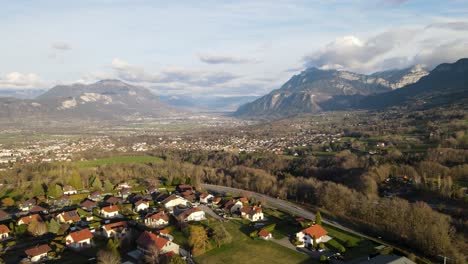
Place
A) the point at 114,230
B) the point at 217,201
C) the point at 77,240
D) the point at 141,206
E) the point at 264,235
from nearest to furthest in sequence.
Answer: the point at 77,240 < the point at 264,235 < the point at 114,230 < the point at 141,206 < the point at 217,201

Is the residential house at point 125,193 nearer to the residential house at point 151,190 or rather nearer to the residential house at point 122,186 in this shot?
the residential house at point 122,186

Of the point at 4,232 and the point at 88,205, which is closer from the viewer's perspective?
the point at 4,232

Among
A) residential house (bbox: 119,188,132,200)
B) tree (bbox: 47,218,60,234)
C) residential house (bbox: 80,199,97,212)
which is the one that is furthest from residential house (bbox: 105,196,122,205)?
tree (bbox: 47,218,60,234)

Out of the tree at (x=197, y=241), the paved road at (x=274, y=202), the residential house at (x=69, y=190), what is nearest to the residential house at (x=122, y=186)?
the residential house at (x=69, y=190)

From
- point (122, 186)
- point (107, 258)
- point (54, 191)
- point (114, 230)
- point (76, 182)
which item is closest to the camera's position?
point (107, 258)

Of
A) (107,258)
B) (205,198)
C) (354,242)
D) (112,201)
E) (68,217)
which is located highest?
(107,258)

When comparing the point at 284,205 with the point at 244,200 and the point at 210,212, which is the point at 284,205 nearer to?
the point at 244,200

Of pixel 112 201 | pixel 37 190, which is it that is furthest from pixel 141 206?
pixel 37 190

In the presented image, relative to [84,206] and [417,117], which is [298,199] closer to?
[84,206]
